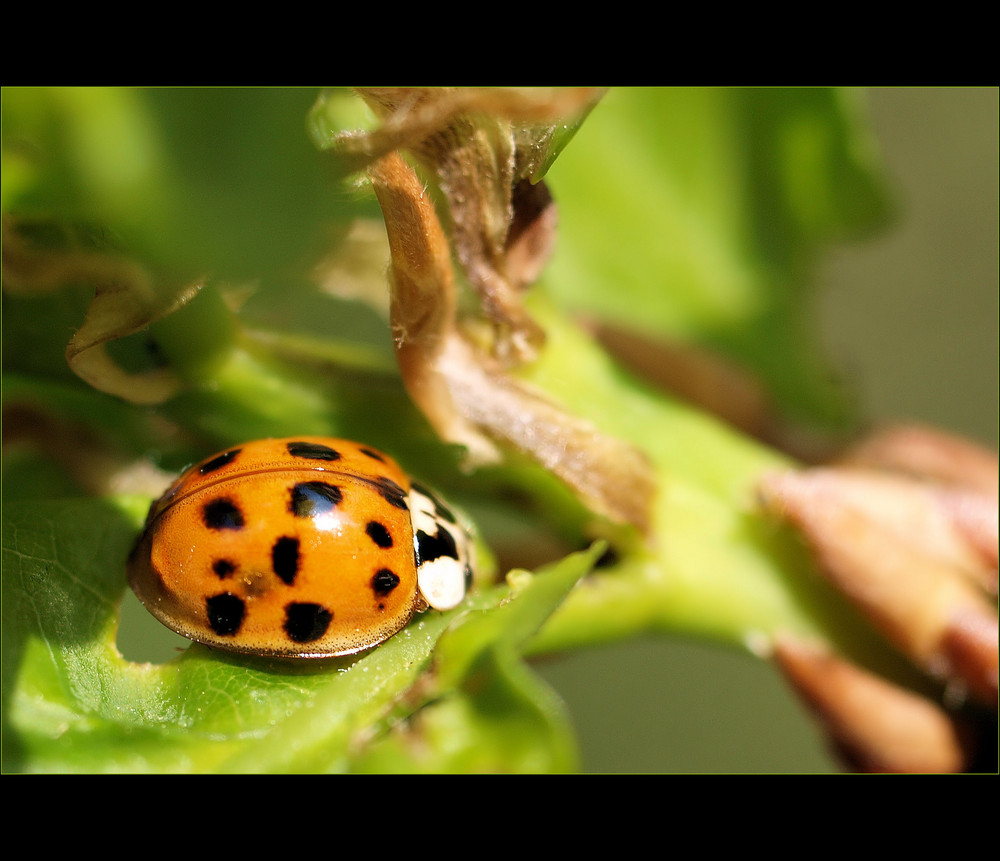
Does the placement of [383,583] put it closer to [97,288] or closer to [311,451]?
[311,451]

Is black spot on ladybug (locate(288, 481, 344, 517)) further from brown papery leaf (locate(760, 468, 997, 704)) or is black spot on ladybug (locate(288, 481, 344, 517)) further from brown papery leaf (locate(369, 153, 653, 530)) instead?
brown papery leaf (locate(760, 468, 997, 704))

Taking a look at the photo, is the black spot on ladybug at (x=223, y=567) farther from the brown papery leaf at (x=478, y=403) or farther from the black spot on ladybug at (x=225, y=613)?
the brown papery leaf at (x=478, y=403)

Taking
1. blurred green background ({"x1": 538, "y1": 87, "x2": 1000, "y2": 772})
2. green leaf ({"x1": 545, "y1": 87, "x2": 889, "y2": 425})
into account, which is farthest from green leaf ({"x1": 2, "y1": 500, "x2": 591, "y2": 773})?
blurred green background ({"x1": 538, "y1": 87, "x2": 1000, "y2": 772})

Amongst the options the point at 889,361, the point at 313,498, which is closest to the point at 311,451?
the point at 313,498

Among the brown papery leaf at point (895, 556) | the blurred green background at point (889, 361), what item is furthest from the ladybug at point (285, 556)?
the blurred green background at point (889, 361)

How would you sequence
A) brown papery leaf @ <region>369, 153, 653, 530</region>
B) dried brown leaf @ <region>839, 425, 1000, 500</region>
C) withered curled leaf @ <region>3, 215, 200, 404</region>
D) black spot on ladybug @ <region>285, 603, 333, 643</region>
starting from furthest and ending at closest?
1. dried brown leaf @ <region>839, 425, 1000, 500</region>
2. black spot on ladybug @ <region>285, 603, 333, 643</region>
3. brown papery leaf @ <region>369, 153, 653, 530</region>
4. withered curled leaf @ <region>3, 215, 200, 404</region>

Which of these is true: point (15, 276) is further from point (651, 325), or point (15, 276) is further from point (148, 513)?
point (651, 325)
